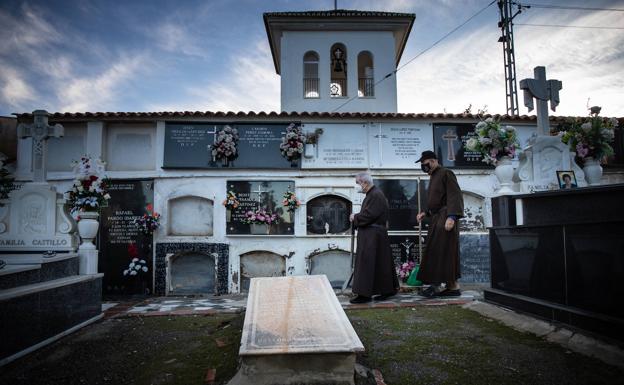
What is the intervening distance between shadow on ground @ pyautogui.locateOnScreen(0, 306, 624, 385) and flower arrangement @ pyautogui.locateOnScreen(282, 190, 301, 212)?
368 cm

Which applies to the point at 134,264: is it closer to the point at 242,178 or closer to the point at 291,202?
the point at 242,178

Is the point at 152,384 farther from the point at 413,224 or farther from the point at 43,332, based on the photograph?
the point at 413,224

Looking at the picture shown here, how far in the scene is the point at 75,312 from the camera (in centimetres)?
472

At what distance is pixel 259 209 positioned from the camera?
828 centimetres

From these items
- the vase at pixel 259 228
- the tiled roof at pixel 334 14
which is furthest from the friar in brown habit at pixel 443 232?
the tiled roof at pixel 334 14

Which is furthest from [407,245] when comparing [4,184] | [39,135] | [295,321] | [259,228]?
[4,184]

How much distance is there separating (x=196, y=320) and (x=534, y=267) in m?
4.40

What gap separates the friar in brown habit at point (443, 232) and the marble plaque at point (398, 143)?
2.55 meters

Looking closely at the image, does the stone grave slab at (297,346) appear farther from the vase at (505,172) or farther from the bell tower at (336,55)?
the bell tower at (336,55)

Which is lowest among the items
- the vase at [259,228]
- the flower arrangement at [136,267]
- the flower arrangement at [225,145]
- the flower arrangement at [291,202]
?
the flower arrangement at [136,267]

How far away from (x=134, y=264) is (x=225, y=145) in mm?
3192

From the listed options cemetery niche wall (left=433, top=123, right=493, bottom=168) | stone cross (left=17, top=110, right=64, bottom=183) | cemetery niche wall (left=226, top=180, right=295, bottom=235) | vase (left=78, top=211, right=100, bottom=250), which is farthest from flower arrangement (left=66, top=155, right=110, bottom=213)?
cemetery niche wall (left=433, top=123, right=493, bottom=168)

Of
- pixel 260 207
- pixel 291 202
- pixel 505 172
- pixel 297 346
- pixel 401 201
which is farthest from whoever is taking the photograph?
pixel 401 201

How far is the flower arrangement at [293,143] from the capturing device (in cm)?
830
